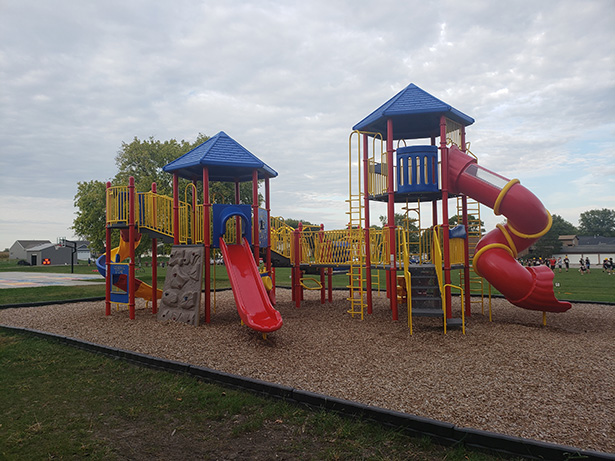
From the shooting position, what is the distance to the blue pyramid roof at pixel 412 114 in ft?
35.7

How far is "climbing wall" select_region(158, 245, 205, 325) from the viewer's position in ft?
35.1

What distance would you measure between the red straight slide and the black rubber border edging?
6.52 feet

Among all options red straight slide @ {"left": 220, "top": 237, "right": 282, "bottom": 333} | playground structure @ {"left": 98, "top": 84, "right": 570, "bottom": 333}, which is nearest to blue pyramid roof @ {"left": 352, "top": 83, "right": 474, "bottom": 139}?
playground structure @ {"left": 98, "top": 84, "right": 570, "bottom": 333}

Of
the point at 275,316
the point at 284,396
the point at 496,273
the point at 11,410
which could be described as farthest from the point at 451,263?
the point at 11,410

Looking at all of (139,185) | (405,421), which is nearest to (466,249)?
(405,421)

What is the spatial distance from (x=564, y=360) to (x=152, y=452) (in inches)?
264

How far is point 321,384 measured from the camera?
6.32 meters

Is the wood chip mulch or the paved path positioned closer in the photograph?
the wood chip mulch

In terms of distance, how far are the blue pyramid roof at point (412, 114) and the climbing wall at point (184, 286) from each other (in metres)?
6.12

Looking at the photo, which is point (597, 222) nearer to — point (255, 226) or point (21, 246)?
point (255, 226)

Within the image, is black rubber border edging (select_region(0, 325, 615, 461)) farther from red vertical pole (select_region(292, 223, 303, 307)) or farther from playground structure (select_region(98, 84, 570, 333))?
red vertical pole (select_region(292, 223, 303, 307))

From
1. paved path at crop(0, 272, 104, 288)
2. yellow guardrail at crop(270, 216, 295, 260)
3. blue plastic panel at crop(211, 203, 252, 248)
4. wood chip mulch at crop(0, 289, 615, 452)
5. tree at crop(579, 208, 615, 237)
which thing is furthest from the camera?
tree at crop(579, 208, 615, 237)

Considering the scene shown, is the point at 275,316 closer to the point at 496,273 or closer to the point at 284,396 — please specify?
the point at 284,396

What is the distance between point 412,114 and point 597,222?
417 feet
